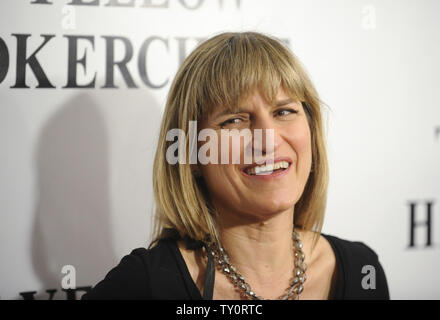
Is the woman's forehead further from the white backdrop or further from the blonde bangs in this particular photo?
the white backdrop

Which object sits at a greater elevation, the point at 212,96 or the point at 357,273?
the point at 212,96

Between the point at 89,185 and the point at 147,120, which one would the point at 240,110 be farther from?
the point at 89,185

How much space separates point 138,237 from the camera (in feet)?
3.67

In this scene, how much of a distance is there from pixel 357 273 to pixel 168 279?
0.43m

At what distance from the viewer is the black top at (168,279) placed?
0.81m

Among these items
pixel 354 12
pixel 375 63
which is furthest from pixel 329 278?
pixel 354 12

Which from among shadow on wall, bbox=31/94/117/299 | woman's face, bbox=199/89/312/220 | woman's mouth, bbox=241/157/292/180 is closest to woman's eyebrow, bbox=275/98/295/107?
woman's face, bbox=199/89/312/220

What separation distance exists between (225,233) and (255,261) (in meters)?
0.09

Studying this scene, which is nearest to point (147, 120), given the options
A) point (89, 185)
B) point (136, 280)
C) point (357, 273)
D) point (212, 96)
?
point (89, 185)

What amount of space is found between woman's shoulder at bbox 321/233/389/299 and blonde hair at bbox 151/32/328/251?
0.25 ft

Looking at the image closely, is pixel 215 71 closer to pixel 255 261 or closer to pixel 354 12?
pixel 255 261

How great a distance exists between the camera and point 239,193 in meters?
0.82

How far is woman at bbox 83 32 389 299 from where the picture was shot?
0.80m

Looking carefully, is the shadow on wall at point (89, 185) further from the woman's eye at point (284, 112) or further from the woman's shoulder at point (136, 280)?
the woman's eye at point (284, 112)
